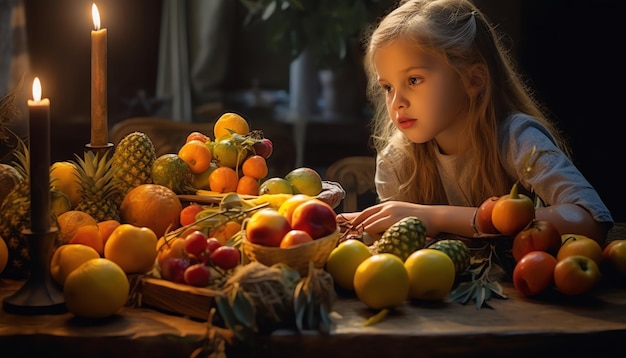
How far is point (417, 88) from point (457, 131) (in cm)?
26

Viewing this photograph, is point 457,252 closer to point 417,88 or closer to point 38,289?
point 417,88

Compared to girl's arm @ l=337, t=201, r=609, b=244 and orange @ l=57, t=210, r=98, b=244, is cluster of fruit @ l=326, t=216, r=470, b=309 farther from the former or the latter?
orange @ l=57, t=210, r=98, b=244

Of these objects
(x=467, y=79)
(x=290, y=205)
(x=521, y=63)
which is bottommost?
(x=290, y=205)

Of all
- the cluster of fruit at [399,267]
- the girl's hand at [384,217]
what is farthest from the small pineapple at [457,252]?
the girl's hand at [384,217]

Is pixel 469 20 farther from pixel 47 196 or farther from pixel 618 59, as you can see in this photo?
pixel 618 59

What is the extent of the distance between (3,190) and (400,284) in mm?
932

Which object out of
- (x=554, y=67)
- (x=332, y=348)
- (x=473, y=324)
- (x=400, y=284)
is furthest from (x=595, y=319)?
(x=554, y=67)

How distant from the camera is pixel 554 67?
433 centimetres

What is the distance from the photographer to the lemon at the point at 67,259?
5.53 feet

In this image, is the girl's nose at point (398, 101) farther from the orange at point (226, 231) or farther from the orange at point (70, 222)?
the orange at point (70, 222)

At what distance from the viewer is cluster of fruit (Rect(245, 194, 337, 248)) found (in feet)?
5.36

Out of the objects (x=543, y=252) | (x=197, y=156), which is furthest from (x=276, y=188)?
(x=543, y=252)

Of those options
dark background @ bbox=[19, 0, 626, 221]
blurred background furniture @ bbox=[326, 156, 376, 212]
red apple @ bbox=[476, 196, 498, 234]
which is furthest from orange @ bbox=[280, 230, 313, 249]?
dark background @ bbox=[19, 0, 626, 221]

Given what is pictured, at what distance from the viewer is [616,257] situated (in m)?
1.81
